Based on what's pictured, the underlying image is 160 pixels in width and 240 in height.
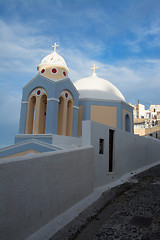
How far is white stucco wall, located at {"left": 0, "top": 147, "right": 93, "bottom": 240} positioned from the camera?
9.78ft

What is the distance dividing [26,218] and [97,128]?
387 cm

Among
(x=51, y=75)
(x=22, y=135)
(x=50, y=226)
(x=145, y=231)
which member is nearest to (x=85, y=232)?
(x=50, y=226)

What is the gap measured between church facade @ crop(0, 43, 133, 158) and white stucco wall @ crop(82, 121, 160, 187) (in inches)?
74.5

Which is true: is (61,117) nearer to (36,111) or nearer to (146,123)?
(36,111)

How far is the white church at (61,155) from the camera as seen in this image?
128 inches

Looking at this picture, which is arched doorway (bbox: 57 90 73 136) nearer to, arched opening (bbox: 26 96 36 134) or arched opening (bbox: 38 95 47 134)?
arched opening (bbox: 38 95 47 134)

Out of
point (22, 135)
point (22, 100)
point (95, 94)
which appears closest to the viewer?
point (22, 135)

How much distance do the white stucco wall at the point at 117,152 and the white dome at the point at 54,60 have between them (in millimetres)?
5346

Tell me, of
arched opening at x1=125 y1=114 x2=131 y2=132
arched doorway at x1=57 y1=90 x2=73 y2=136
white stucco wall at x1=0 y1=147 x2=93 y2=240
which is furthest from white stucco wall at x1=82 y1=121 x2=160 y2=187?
arched doorway at x1=57 y1=90 x2=73 y2=136

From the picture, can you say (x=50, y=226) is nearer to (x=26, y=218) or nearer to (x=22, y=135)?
(x=26, y=218)

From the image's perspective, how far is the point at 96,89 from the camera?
12.9 metres

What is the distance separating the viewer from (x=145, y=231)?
3744mm

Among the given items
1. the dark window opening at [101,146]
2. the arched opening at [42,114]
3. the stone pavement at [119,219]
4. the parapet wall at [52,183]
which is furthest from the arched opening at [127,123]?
the stone pavement at [119,219]

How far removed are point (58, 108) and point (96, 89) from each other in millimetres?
3334
